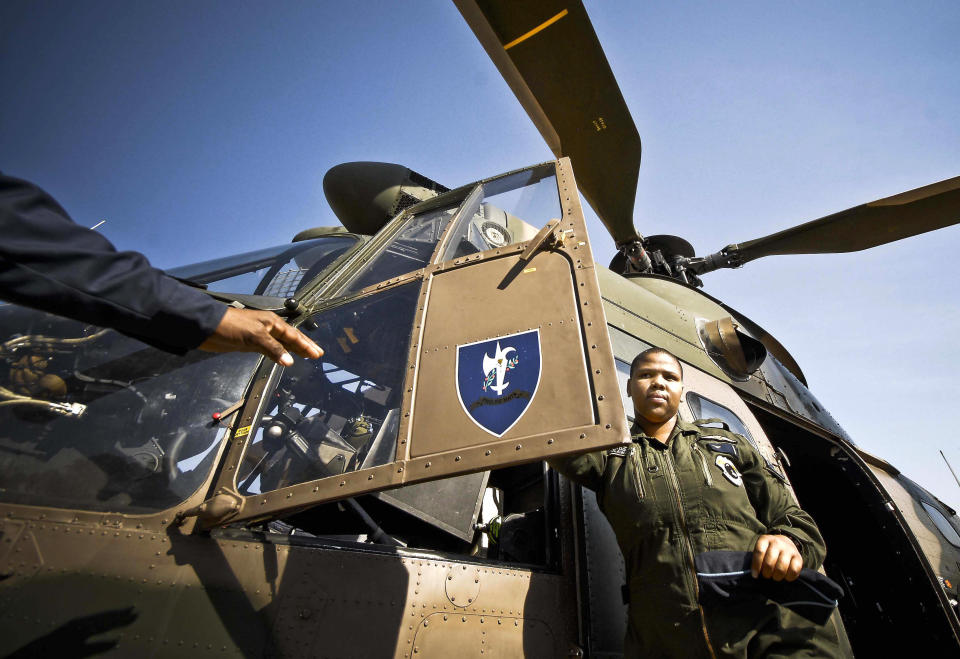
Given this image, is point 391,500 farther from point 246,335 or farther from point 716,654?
point 716,654

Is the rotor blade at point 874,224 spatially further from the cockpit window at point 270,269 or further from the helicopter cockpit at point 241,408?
the cockpit window at point 270,269

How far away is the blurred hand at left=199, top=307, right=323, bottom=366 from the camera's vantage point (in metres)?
1.24

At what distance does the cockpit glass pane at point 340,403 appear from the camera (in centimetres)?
172

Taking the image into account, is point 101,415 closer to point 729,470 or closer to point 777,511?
point 729,470

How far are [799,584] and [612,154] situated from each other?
4216 mm

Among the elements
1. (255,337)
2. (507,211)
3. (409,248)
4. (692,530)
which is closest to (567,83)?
(507,211)

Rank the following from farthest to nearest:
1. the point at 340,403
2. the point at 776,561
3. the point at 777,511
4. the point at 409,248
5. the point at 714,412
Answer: the point at 714,412 < the point at 409,248 < the point at 340,403 < the point at 777,511 < the point at 776,561

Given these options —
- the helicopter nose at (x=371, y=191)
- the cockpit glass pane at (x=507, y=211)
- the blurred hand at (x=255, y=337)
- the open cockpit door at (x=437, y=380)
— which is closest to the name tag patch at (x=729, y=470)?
the open cockpit door at (x=437, y=380)

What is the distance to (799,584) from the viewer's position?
1.61 m

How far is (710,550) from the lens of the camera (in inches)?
65.3

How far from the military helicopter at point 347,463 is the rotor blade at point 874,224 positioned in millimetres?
4017

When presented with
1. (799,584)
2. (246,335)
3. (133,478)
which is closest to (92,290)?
(246,335)

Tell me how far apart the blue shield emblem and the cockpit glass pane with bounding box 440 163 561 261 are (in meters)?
0.89

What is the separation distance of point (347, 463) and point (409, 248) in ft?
4.67
